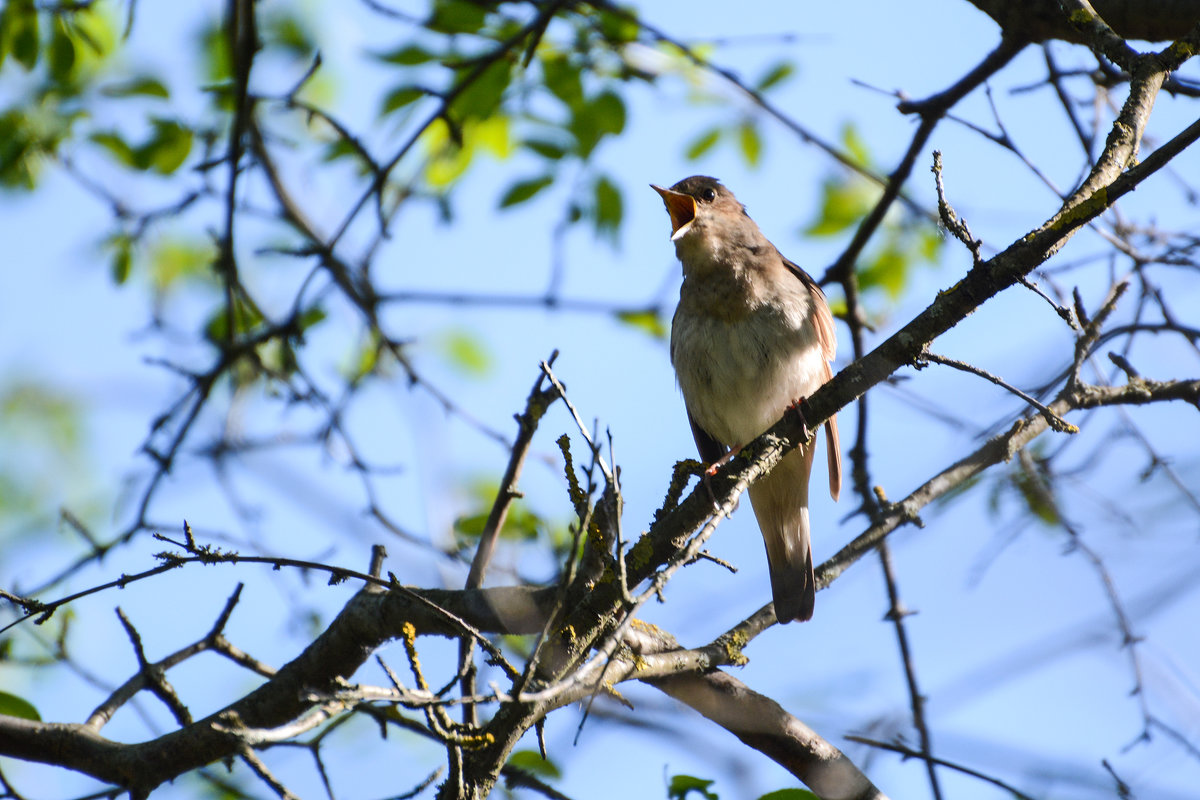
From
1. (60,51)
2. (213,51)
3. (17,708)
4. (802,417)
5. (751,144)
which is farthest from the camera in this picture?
(213,51)

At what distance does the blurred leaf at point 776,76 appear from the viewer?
5.18 metres

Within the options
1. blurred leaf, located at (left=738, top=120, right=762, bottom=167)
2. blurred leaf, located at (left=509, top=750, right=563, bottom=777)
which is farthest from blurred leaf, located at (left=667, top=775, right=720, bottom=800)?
blurred leaf, located at (left=738, top=120, right=762, bottom=167)

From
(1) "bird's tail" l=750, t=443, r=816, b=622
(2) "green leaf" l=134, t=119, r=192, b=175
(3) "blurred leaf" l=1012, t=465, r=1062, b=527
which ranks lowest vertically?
(3) "blurred leaf" l=1012, t=465, r=1062, b=527

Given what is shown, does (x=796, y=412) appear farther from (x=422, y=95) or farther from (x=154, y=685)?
(x=422, y=95)

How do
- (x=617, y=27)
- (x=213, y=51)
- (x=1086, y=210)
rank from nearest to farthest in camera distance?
1. (x=1086, y=210)
2. (x=617, y=27)
3. (x=213, y=51)

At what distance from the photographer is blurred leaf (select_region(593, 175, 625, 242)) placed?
5238 millimetres

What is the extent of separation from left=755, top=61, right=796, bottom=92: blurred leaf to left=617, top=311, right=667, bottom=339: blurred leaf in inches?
58.0

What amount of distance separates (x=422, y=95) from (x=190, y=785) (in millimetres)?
3107

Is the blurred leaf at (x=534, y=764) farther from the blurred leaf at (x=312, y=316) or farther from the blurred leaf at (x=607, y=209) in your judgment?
the blurred leaf at (x=312, y=316)

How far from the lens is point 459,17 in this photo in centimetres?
475

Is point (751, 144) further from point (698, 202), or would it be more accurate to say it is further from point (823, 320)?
point (823, 320)

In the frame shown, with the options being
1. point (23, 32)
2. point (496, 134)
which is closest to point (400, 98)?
point (496, 134)

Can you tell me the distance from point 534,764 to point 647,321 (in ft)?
11.3

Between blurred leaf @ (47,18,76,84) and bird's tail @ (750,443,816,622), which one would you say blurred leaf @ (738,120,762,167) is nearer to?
bird's tail @ (750,443,816,622)
